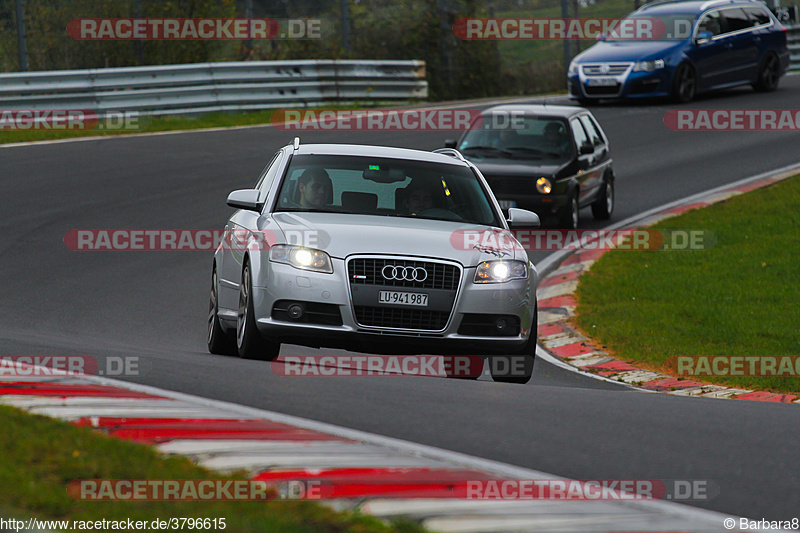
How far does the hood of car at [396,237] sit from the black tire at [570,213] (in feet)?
23.3

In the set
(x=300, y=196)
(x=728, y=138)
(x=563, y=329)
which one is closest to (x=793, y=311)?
(x=563, y=329)

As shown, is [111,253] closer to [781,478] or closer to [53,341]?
[53,341]

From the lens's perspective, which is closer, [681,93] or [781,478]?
[781,478]

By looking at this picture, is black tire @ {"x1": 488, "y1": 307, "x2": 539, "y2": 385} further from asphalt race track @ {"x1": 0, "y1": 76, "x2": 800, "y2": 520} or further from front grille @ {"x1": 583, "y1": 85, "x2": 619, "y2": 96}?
front grille @ {"x1": 583, "y1": 85, "x2": 619, "y2": 96}

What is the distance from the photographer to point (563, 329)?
36.9ft

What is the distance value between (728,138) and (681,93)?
2284 mm

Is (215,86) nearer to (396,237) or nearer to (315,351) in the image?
(315,351)

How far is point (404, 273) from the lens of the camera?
7.59m

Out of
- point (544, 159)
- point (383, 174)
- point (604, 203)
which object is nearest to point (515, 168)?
point (544, 159)

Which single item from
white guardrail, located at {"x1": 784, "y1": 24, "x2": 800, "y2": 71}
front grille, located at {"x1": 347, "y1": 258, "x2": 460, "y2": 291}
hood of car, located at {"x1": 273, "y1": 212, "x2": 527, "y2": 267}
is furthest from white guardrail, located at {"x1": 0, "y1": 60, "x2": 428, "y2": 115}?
front grille, located at {"x1": 347, "y1": 258, "x2": 460, "y2": 291}

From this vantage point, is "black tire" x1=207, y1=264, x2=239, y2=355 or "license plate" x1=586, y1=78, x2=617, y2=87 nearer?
"black tire" x1=207, y1=264, x2=239, y2=355

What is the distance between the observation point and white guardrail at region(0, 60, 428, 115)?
20.8 meters

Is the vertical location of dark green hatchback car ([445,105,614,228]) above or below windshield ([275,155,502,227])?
below

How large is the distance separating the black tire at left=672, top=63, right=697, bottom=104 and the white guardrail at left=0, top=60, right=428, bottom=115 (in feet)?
18.9
